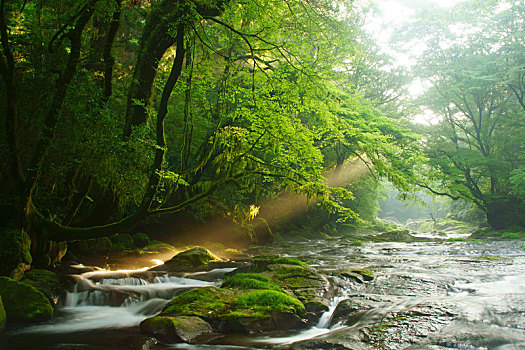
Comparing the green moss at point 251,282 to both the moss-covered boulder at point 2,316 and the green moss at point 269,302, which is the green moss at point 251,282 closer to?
the green moss at point 269,302

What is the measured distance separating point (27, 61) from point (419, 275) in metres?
10.4

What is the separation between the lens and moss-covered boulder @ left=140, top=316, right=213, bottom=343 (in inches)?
199

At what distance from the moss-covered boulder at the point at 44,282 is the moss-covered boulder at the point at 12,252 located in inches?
8.1

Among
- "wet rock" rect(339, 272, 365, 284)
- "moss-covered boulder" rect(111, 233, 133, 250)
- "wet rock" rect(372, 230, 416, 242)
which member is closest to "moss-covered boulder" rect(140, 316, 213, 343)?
"wet rock" rect(339, 272, 365, 284)

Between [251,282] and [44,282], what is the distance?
4.68 meters

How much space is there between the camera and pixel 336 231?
32.8m

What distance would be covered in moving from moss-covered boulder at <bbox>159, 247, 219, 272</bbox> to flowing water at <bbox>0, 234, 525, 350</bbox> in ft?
Result: 2.85

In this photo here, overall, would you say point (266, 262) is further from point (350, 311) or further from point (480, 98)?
point (480, 98)

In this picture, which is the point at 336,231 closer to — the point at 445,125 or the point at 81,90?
the point at 445,125

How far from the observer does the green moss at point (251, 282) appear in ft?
23.4

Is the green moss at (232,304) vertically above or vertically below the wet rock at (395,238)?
above

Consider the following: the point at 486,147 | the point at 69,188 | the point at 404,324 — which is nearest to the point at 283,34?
the point at 69,188

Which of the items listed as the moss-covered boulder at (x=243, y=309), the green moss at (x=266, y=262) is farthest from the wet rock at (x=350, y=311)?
the green moss at (x=266, y=262)

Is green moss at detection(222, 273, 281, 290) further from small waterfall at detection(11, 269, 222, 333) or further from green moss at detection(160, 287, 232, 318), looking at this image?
small waterfall at detection(11, 269, 222, 333)
